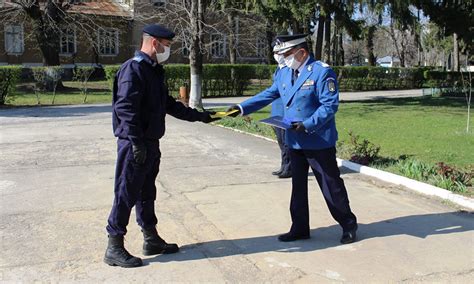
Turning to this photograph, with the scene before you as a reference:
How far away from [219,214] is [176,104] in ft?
5.28

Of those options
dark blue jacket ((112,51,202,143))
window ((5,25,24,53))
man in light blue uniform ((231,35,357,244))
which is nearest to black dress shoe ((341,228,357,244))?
man in light blue uniform ((231,35,357,244))

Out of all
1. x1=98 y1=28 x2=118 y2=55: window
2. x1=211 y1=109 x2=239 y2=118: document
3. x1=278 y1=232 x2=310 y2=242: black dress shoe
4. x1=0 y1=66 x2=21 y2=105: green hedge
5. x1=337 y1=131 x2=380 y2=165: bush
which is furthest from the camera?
x1=98 y1=28 x2=118 y2=55: window

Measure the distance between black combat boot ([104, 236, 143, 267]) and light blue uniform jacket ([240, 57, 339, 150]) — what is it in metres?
1.79

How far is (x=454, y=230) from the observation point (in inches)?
216

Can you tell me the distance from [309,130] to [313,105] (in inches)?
13.0

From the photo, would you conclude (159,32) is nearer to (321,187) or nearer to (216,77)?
(321,187)

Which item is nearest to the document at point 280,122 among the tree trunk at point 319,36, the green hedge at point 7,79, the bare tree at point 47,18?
the green hedge at point 7,79

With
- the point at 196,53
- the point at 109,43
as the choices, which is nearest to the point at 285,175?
the point at 196,53

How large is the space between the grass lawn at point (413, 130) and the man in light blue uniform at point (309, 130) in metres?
4.67

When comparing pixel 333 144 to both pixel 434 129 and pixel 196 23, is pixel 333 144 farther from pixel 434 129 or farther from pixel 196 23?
pixel 196 23

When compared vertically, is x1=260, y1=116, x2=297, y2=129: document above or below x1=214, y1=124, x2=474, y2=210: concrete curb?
above

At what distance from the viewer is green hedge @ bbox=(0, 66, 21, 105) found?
21.5 meters

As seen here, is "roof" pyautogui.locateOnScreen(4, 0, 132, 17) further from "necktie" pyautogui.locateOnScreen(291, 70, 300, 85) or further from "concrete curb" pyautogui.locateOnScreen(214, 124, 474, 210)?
"necktie" pyautogui.locateOnScreen(291, 70, 300, 85)

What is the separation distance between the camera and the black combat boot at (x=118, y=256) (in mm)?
4387
